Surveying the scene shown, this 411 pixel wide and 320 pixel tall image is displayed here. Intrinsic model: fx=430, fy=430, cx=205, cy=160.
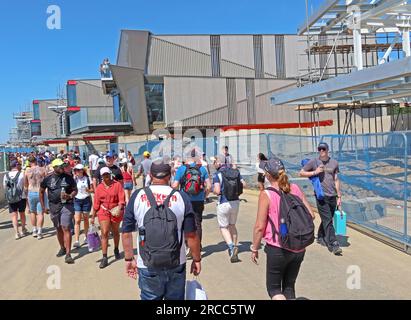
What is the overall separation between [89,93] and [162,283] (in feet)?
194

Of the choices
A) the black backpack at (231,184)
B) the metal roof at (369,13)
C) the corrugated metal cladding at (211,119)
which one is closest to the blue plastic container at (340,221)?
the black backpack at (231,184)

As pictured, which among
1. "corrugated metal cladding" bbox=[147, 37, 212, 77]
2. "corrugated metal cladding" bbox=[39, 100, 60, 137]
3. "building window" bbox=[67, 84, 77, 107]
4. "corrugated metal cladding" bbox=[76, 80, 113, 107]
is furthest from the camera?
"corrugated metal cladding" bbox=[39, 100, 60, 137]

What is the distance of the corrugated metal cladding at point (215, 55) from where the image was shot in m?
44.0

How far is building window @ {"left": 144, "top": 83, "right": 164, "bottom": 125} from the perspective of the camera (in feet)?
125

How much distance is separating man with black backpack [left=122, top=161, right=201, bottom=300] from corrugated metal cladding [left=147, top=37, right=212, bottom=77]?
1465 inches

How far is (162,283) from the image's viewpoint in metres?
3.57

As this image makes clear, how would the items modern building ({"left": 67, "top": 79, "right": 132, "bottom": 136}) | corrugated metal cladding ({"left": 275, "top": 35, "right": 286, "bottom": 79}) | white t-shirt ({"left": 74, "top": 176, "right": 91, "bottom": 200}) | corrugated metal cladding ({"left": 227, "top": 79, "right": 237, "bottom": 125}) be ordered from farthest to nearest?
corrugated metal cladding ({"left": 275, "top": 35, "right": 286, "bottom": 79}) → corrugated metal cladding ({"left": 227, "top": 79, "right": 237, "bottom": 125}) → modern building ({"left": 67, "top": 79, "right": 132, "bottom": 136}) → white t-shirt ({"left": 74, "top": 176, "right": 91, "bottom": 200})

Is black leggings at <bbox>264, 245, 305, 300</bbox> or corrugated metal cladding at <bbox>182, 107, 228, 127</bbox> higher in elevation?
corrugated metal cladding at <bbox>182, 107, 228, 127</bbox>

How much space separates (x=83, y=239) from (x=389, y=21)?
43.4ft

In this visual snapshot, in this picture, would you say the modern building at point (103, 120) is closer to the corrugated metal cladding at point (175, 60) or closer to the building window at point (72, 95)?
the corrugated metal cladding at point (175, 60)

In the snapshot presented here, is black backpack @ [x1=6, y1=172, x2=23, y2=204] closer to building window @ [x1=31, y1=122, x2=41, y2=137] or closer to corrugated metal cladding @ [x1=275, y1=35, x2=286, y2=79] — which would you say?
corrugated metal cladding @ [x1=275, y1=35, x2=286, y2=79]

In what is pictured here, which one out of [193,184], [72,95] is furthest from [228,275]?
[72,95]

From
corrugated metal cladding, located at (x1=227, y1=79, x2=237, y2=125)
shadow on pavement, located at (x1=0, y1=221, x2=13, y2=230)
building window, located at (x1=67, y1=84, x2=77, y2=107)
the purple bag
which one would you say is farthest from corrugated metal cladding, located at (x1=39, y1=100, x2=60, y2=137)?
the purple bag

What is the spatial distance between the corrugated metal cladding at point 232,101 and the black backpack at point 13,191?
30.7m
